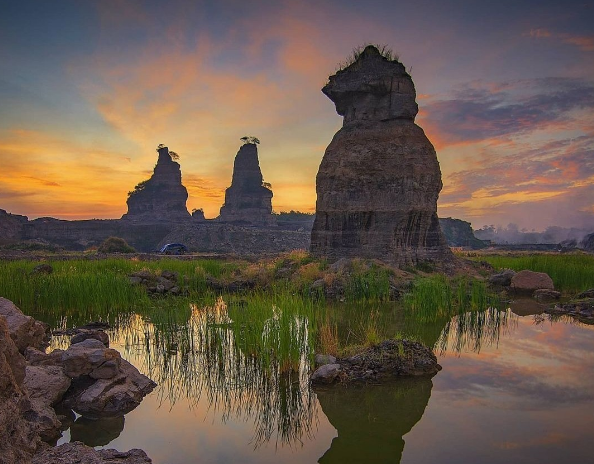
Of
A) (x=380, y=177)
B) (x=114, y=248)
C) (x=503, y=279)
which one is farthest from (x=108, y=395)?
(x=114, y=248)

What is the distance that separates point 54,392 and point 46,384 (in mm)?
196

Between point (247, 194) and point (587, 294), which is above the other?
point (247, 194)

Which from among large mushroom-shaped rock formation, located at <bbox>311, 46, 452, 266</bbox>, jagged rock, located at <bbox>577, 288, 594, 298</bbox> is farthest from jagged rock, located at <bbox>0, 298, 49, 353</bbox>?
jagged rock, located at <bbox>577, 288, 594, 298</bbox>

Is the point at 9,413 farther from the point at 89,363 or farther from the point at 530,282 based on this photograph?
the point at 530,282

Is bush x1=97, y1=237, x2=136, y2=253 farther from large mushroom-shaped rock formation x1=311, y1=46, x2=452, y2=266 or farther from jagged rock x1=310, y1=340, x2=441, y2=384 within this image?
jagged rock x1=310, y1=340, x2=441, y2=384

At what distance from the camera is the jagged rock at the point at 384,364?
768 cm

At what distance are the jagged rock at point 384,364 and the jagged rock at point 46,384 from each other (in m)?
4.00

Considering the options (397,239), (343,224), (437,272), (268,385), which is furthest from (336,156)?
(268,385)

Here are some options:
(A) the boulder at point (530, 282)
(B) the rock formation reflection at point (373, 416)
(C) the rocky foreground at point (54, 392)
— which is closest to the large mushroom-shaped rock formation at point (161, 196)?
(A) the boulder at point (530, 282)

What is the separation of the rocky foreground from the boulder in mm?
17514

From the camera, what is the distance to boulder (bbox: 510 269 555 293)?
19.5 meters

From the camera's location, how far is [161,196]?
362 feet

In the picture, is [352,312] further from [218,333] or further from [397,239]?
[397,239]

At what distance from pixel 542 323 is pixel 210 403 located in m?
10.7
